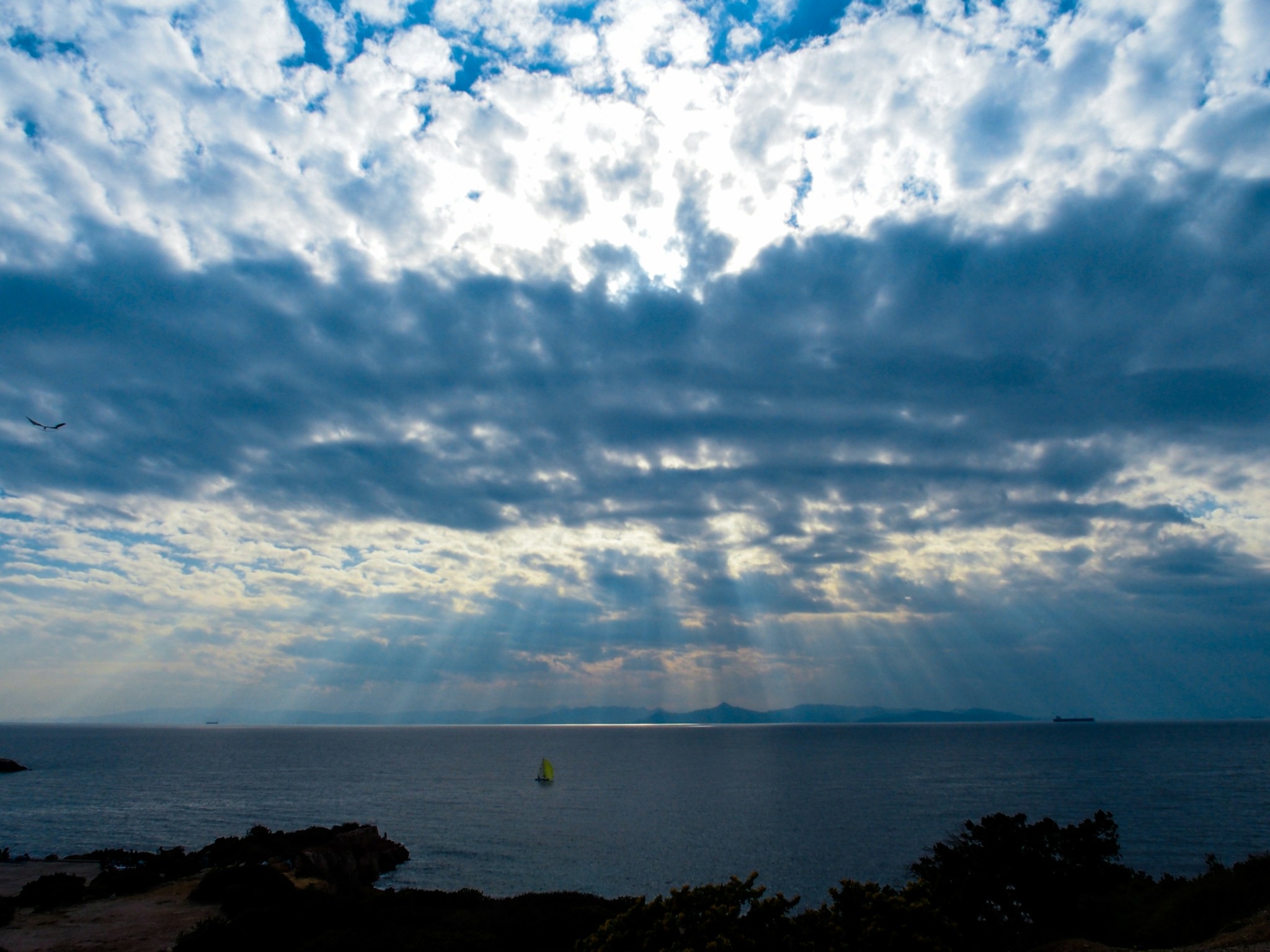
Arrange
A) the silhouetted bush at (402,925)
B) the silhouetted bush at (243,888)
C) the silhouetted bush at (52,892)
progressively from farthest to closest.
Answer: the silhouetted bush at (52,892) < the silhouetted bush at (243,888) < the silhouetted bush at (402,925)

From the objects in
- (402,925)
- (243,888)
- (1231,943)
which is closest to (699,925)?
(1231,943)

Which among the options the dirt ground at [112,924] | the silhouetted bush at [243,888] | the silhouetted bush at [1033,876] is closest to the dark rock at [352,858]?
the silhouetted bush at [243,888]

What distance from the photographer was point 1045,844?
3434 cm

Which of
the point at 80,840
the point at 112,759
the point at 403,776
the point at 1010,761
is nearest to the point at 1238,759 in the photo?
the point at 1010,761

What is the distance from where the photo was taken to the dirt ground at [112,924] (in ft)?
105

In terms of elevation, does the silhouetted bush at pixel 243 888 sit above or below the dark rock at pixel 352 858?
above

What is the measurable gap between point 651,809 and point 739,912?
67235 mm

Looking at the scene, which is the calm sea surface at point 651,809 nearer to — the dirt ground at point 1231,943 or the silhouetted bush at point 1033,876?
the silhouetted bush at point 1033,876

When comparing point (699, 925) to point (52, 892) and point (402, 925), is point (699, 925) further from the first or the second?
point (52, 892)

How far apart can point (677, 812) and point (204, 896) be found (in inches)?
2229

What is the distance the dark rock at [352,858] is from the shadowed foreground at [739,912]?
2.36 meters

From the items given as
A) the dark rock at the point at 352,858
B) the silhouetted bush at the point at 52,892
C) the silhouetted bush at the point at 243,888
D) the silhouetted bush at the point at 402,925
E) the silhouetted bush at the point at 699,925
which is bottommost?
the dark rock at the point at 352,858

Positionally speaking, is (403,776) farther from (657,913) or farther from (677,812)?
(657,913)

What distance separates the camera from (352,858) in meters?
50.9
